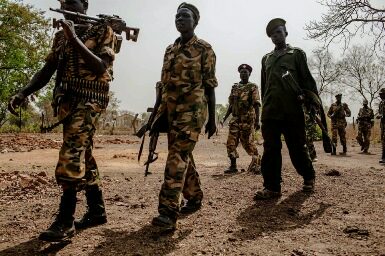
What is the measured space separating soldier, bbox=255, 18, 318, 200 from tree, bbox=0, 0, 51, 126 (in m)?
22.6

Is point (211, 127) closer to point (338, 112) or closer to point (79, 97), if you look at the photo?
point (79, 97)

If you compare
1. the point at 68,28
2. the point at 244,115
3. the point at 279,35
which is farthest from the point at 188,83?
the point at 244,115

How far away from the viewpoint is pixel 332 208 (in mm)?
4078

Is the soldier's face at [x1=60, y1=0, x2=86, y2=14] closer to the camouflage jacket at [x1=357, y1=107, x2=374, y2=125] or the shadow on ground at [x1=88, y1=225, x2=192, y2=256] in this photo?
the shadow on ground at [x1=88, y1=225, x2=192, y2=256]

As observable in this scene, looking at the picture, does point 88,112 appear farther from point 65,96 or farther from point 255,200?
point 255,200

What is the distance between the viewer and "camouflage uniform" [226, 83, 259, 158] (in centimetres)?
737

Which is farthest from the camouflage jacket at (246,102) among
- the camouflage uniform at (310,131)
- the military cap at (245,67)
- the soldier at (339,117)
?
the soldier at (339,117)

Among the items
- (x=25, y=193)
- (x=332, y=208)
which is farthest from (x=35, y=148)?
(x=332, y=208)

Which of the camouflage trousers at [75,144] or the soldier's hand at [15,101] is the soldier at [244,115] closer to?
the camouflage trousers at [75,144]

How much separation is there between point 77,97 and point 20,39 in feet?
77.4

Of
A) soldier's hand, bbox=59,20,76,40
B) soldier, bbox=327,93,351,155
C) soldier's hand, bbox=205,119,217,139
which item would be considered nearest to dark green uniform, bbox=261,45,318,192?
soldier's hand, bbox=205,119,217,139

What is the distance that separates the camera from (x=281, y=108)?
14.8 feet

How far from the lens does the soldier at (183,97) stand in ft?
10.5

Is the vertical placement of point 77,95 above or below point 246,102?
below
